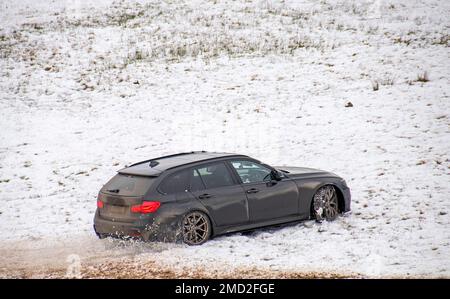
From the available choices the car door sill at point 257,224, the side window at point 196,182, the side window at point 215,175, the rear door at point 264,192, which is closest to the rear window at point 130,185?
the side window at point 196,182

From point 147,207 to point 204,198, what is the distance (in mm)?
1033

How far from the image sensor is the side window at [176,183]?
Answer: 865 centimetres

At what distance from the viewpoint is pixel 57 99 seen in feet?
66.8

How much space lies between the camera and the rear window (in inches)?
337

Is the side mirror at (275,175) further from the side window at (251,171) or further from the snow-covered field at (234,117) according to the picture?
the snow-covered field at (234,117)

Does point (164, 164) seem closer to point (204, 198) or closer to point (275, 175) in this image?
point (204, 198)

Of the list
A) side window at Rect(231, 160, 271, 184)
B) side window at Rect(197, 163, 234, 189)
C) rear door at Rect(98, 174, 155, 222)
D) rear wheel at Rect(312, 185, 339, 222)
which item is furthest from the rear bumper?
rear wheel at Rect(312, 185, 339, 222)

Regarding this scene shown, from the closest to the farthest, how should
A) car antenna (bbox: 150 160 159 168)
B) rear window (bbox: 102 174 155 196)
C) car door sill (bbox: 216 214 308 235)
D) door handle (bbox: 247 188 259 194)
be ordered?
rear window (bbox: 102 174 155 196) → car door sill (bbox: 216 214 308 235) → car antenna (bbox: 150 160 159 168) → door handle (bbox: 247 188 259 194)

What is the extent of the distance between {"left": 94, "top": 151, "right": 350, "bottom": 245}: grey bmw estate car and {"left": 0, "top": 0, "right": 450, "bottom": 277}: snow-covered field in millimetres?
311

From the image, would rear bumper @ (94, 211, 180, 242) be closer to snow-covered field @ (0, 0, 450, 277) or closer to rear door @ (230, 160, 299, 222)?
snow-covered field @ (0, 0, 450, 277)

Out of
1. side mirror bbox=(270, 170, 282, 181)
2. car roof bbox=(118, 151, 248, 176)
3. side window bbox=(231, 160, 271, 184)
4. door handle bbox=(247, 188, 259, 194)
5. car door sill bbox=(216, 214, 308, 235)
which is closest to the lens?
car roof bbox=(118, 151, 248, 176)

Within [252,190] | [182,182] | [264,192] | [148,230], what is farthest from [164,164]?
[264,192]
